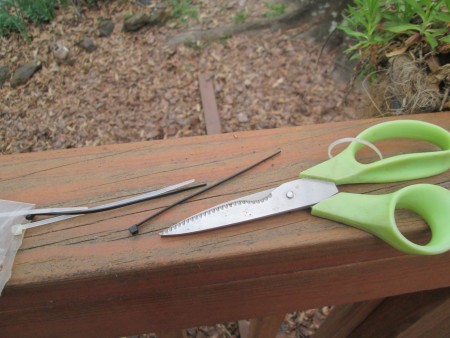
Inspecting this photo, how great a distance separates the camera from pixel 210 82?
2.06 m

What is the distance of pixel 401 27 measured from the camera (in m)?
0.87

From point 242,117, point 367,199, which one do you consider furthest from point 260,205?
point 242,117

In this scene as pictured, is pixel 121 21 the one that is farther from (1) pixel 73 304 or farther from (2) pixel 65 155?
(1) pixel 73 304

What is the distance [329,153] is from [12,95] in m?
1.86

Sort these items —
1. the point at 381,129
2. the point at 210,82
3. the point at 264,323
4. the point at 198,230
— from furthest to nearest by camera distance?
the point at 210,82
the point at 264,323
the point at 381,129
the point at 198,230

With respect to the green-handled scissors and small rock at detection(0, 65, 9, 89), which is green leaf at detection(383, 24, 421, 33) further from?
small rock at detection(0, 65, 9, 89)

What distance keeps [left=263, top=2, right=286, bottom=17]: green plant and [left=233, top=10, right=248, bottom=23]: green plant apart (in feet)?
0.40

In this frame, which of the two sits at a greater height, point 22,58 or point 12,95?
point 22,58

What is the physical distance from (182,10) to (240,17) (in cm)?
37

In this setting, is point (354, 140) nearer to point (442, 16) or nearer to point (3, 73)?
point (442, 16)

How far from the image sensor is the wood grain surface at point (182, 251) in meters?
0.50

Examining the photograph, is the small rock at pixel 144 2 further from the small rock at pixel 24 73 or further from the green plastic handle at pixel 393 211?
the green plastic handle at pixel 393 211

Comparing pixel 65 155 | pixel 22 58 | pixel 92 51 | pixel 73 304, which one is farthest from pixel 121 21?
pixel 73 304

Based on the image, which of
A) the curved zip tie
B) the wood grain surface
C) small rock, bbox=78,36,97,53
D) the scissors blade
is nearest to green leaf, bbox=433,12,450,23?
the wood grain surface
